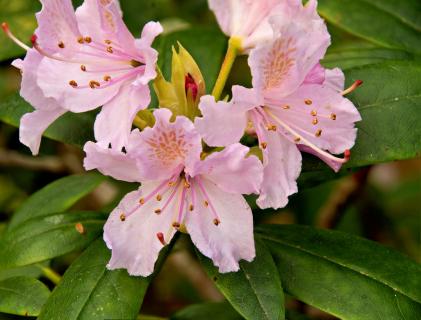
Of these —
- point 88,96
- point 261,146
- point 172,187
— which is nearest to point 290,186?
point 261,146

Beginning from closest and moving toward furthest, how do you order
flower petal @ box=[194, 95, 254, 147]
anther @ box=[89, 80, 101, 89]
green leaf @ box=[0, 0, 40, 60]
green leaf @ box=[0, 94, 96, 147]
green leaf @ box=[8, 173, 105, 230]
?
1. flower petal @ box=[194, 95, 254, 147]
2. anther @ box=[89, 80, 101, 89]
3. green leaf @ box=[0, 94, 96, 147]
4. green leaf @ box=[8, 173, 105, 230]
5. green leaf @ box=[0, 0, 40, 60]

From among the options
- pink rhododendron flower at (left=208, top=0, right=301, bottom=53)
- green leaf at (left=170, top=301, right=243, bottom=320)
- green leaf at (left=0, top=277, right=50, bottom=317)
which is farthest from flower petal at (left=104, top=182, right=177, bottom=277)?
green leaf at (left=170, top=301, right=243, bottom=320)

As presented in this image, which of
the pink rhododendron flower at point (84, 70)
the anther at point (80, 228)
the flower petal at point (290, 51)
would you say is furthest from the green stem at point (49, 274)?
the flower petal at point (290, 51)

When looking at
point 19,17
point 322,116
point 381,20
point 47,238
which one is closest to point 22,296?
point 47,238

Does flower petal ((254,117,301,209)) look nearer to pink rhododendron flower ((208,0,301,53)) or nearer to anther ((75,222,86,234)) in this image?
pink rhododendron flower ((208,0,301,53))

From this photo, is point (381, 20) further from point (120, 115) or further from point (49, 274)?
point (49, 274)

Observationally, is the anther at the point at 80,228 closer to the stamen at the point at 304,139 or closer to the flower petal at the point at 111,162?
the flower petal at the point at 111,162
